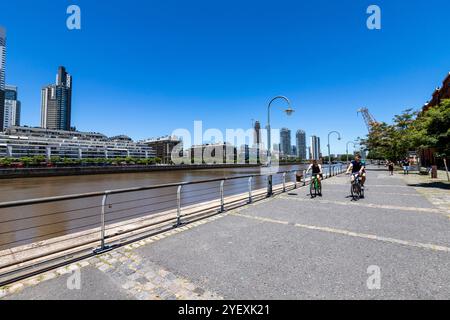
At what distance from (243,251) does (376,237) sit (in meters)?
2.83

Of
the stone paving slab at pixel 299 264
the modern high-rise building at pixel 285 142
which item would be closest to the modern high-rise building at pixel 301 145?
the modern high-rise building at pixel 285 142

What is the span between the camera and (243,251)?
13.1ft

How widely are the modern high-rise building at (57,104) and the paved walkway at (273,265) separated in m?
229

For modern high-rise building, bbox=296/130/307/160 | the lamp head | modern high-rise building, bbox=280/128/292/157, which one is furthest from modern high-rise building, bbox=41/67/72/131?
the lamp head

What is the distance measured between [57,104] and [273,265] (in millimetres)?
237634

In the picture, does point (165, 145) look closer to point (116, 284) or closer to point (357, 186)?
point (357, 186)

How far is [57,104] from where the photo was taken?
616 feet

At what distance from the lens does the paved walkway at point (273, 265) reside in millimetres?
2746

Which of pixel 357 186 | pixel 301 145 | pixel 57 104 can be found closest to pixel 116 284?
pixel 357 186

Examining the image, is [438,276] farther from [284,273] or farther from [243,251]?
[243,251]

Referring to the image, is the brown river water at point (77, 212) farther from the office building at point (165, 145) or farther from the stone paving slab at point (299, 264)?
the office building at point (165, 145)

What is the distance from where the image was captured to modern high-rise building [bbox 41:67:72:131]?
186 meters

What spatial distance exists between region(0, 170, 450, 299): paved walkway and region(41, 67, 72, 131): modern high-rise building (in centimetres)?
22906
